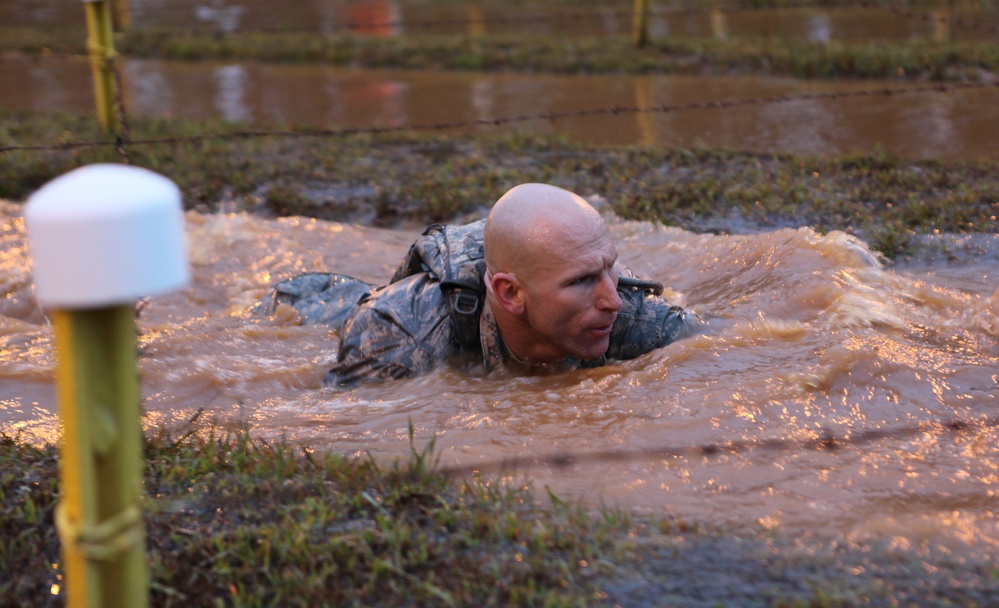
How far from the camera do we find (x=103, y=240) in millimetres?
1345

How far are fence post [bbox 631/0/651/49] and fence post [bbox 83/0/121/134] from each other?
5031 millimetres

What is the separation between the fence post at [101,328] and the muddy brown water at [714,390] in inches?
56.8

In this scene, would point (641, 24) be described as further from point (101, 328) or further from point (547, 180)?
point (101, 328)

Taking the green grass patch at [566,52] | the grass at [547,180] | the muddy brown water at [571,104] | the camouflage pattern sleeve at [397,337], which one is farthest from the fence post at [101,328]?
the green grass patch at [566,52]

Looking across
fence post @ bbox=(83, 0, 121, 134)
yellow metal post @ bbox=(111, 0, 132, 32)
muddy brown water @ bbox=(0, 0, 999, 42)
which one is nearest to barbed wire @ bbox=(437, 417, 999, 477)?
fence post @ bbox=(83, 0, 121, 134)

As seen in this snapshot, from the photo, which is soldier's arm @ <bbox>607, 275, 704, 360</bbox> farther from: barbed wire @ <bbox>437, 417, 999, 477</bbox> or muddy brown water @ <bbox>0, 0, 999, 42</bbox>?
muddy brown water @ <bbox>0, 0, 999, 42</bbox>

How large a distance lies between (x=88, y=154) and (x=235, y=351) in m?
3.21

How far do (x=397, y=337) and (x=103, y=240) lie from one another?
2763 mm

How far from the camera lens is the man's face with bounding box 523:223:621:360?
3.72 m

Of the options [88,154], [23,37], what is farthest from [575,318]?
[23,37]

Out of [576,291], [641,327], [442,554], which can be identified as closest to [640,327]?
[641,327]

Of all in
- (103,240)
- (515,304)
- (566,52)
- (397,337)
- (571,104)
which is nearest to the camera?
(103,240)

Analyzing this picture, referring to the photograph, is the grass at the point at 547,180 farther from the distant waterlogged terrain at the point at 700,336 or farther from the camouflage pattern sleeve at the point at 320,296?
the camouflage pattern sleeve at the point at 320,296

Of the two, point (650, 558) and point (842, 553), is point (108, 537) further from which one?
point (842, 553)
